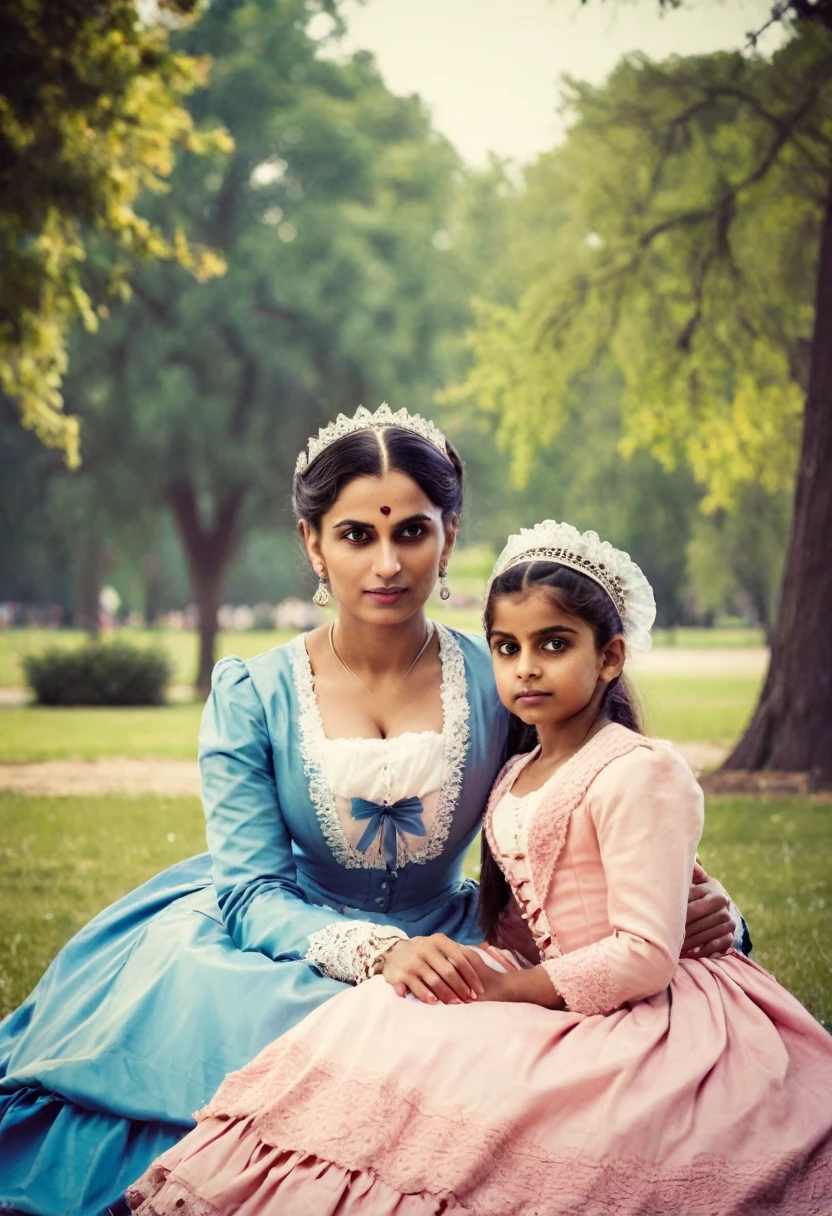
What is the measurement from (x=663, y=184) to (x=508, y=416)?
8.12ft

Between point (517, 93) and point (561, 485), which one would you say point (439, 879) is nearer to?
point (517, 93)

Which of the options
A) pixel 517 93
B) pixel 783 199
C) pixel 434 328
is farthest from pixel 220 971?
pixel 434 328

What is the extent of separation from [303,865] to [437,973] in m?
0.75

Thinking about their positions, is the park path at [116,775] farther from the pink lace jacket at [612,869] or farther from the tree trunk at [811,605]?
the pink lace jacket at [612,869]

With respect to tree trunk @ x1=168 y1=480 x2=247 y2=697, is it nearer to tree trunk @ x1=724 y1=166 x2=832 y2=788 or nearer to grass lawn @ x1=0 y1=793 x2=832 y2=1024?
grass lawn @ x1=0 y1=793 x2=832 y2=1024

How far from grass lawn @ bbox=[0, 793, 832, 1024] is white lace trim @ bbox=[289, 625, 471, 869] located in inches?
73.0

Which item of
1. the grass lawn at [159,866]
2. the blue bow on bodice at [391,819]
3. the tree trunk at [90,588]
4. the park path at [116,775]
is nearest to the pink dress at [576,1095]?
the blue bow on bodice at [391,819]

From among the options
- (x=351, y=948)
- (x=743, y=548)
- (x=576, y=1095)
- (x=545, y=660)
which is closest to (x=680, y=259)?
(x=743, y=548)

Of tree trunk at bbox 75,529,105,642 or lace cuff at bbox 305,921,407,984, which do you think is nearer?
→ lace cuff at bbox 305,921,407,984

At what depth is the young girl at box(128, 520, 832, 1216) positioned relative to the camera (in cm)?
202

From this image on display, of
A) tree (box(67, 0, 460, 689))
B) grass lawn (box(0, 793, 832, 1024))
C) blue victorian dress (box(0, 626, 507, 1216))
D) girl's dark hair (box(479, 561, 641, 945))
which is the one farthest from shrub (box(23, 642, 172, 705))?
girl's dark hair (box(479, 561, 641, 945))

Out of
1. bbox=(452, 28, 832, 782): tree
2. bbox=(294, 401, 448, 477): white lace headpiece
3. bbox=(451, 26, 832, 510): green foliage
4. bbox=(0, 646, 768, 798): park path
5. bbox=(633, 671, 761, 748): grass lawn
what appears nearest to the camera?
bbox=(294, 401, 448, 477): white lace headpiece

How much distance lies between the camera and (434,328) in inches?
722

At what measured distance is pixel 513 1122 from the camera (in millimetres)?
2045
